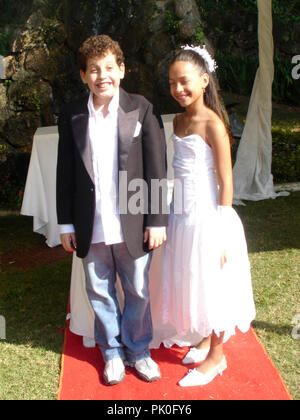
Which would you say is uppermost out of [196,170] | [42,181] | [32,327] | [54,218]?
[196,170]

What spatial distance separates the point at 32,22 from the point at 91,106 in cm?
560

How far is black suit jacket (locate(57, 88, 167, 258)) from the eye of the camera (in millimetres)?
2496

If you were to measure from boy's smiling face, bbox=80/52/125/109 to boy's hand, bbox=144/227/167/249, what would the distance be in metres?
0.71

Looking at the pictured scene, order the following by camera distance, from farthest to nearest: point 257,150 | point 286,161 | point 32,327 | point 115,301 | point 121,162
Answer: point 286,161 → point 257,150 → point 32,327 → point 115,301 → point 121,162

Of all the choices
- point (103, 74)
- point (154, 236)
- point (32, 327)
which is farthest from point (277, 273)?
point (103, 74)

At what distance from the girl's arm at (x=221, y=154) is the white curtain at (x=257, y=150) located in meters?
3.41

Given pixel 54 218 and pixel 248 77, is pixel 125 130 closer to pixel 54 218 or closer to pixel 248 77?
pixel 54 218

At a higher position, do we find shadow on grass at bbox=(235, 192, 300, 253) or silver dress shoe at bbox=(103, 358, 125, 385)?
shadow on grass at bbox=(235, 192, 300, 253)

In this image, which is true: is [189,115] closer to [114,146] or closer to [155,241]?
[114,146]

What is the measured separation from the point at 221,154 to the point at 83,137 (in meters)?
0.69

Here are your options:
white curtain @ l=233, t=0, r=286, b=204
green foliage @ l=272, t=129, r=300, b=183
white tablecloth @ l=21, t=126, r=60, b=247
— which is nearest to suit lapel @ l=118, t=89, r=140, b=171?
white tablecloth @ l=21, t=126, r=60, b=247

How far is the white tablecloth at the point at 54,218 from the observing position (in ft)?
10.1

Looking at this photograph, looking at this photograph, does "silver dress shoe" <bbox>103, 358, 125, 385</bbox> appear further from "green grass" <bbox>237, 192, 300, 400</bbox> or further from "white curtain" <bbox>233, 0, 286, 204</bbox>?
"white curtain" <bbox>233, 0, 286, 204</bbox>

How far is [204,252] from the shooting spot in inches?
102
